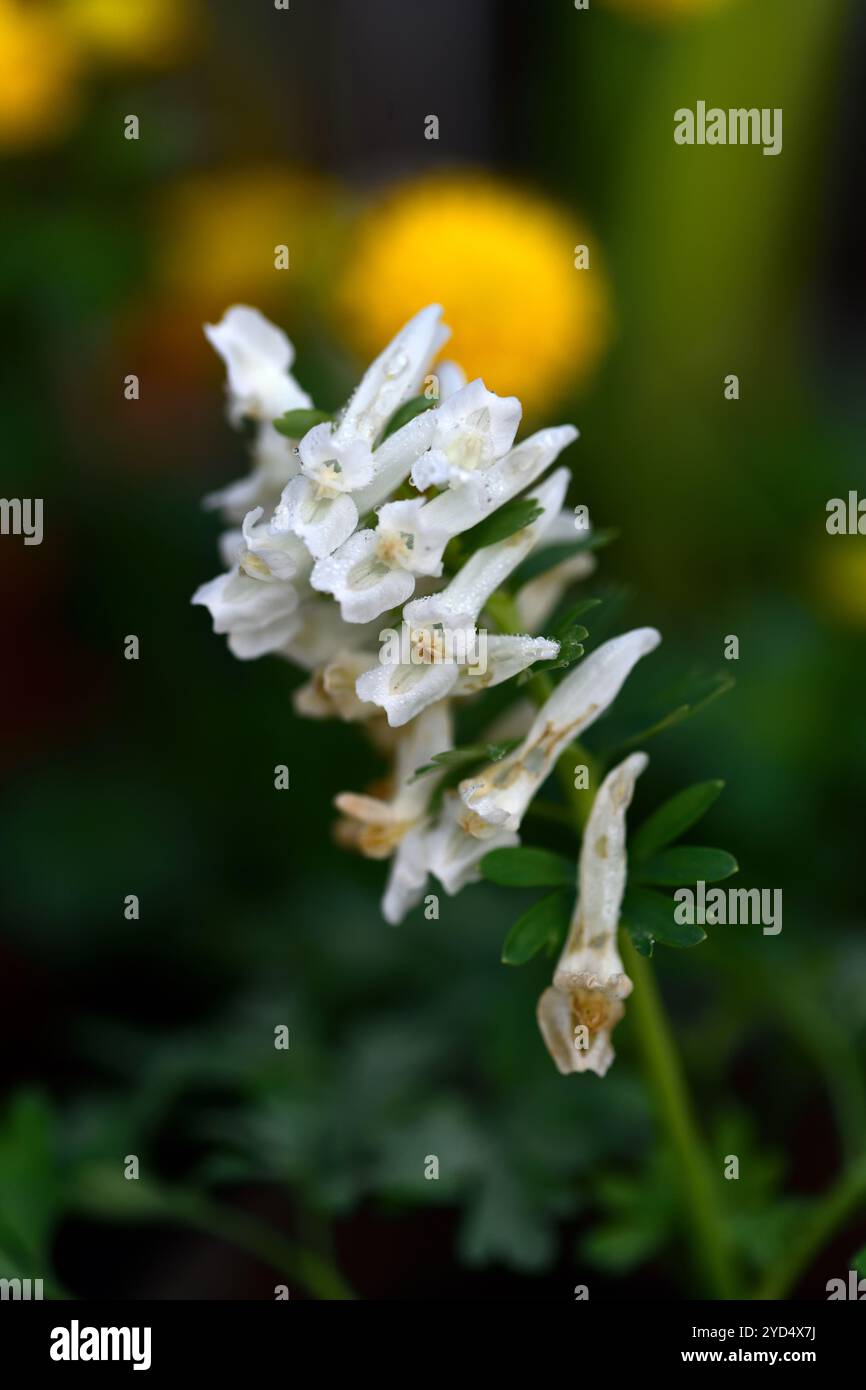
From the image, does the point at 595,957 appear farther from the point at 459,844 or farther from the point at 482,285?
the point at 482,285

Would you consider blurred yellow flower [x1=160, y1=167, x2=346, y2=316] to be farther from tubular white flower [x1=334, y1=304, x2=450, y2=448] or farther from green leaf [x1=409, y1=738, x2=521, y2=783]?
green leaf [x1=409, y1=738, x2=521, y2=783]

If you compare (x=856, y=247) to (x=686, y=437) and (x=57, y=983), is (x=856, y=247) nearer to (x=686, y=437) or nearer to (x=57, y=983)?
(x=686, y=437)

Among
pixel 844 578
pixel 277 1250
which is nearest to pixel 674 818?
pixel 277 1250

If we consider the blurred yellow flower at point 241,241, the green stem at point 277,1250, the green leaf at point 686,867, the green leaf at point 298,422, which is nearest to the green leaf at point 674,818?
the green leaf at point 686,867

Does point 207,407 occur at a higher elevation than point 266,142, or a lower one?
lower

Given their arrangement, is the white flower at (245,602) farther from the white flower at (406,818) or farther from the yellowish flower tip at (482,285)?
the yellowish flower tip at (482,285)
